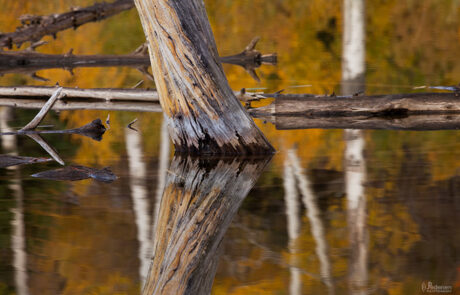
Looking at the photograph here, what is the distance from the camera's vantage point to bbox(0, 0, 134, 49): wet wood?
54.4ft

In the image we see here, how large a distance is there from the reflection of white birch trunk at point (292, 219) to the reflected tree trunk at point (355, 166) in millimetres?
285

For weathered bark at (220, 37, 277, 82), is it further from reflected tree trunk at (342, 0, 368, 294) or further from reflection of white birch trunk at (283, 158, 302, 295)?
reflection of white birch trunk at (283, 158, 302, 295)

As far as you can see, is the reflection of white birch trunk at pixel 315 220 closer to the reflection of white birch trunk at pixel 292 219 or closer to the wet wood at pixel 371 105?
A: the reflection of white birch trunk at pixel 292 219

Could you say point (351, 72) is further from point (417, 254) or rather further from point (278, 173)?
point (417, 254)

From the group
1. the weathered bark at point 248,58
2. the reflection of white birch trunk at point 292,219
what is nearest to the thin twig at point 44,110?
the reflection of white birch trunk at point 292,219

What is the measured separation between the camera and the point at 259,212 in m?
5.27

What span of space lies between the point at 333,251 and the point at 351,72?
758cm

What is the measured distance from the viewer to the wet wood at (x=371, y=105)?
336 inches

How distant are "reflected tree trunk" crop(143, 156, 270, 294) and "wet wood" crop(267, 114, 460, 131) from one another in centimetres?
165

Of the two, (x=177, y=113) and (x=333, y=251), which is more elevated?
(x=177, y=113)

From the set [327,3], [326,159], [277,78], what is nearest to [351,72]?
[277,78]

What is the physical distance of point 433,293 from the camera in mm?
3770

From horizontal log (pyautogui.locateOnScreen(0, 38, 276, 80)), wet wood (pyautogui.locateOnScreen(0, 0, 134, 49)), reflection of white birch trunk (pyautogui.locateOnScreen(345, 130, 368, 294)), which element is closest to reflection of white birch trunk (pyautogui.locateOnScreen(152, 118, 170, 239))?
reflection of white birch trunk (pyautogui.locateOnScreen(345, 130, 368, 294))

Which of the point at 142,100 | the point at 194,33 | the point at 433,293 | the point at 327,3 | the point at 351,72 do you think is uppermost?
the point at 327,3
